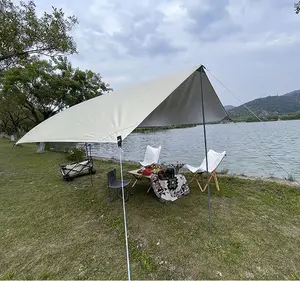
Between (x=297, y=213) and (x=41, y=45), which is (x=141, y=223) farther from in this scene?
(x=41, y=45)

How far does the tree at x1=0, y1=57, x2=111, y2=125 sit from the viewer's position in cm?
1013

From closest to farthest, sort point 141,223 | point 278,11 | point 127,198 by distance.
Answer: point 141,223, point 127,198, point 278,11

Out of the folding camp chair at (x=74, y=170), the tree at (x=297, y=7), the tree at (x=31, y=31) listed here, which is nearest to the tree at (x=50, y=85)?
the tree at (x=31, y=31)

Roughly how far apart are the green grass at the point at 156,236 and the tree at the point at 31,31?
172 inches

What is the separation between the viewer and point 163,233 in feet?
8.04

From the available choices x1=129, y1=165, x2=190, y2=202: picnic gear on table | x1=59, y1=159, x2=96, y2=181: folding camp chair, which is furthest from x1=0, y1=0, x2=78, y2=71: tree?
x1=129, y1=165, x2=190, y2=202: picnic gear on table

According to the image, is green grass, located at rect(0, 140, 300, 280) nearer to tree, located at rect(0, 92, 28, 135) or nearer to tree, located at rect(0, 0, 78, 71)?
tree, located at rect(0, 0, 78, 71)

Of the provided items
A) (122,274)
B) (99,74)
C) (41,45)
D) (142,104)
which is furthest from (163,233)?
(99,74)

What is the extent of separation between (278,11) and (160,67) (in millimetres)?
4528

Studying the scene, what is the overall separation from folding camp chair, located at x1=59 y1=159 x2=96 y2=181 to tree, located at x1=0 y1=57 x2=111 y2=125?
267 inches

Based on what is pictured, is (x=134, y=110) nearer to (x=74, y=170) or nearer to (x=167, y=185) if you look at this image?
(x=167, y=185)

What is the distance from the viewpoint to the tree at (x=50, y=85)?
10133 mm

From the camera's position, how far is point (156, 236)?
2400 millimetres

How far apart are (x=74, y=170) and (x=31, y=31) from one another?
4.25 metres
